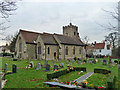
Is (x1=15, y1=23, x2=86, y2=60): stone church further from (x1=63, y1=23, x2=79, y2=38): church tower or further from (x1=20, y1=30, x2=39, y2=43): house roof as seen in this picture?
(x1=63, y1=23, x2=79, y2=38): church tower

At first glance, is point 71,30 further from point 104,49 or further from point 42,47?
point 104,49

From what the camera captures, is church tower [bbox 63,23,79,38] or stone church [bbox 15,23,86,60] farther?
church tower [bbox 63,23,79,38]

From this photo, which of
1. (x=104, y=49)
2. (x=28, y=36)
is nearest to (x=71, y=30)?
(x=28, y=36)

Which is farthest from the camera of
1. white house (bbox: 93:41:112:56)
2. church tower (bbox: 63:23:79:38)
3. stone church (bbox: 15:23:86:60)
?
white house (bbox: 93:41:112:56)

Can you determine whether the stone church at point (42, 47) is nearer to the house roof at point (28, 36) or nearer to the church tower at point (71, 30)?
the house roof at point (28, 36)

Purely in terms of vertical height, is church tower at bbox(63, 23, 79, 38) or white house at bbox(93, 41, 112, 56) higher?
church tower at bbox(63, 23, 79, 38)

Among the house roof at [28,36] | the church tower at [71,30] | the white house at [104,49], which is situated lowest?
the white house at [104,49]

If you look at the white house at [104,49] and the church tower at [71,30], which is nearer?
the church tower at [71,30]

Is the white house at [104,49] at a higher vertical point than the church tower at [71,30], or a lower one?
lower

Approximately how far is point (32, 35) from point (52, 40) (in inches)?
284

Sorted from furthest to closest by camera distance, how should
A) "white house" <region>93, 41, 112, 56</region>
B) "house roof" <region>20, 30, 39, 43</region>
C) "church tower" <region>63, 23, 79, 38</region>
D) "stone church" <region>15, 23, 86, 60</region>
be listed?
"white house" <region>93, 41, 112, 56</region>, "church tower" <region>63, 23, 79, 38</region>, "house roof" <region>20, 30, 39, 43</region>, "stone church" <region>15, 23, 86, 60</region>

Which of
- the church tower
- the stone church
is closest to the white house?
the church tower

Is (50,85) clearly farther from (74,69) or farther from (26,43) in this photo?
(26,43)

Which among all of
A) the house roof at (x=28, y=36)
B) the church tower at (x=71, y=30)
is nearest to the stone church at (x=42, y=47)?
the house roof at (x=28, y=36)
